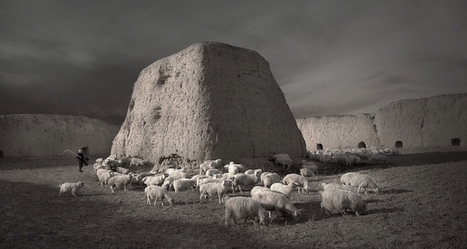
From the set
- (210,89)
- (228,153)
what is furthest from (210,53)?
(228,153)

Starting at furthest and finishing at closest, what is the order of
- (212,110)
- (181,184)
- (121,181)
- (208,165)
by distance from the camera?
(212,110), (208,165), (121,181), (181,184)

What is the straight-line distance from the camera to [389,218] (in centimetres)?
543

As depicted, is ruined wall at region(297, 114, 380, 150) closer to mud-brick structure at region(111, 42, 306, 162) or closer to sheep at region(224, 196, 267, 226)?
mud-brick structure at region(111, 42, 306, 162)

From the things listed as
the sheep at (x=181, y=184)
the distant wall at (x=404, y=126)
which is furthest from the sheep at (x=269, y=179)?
the distant wall at (x=404, y=126)

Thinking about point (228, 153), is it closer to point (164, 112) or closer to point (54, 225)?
point (164, 112)

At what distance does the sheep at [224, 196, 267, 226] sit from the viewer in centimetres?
540

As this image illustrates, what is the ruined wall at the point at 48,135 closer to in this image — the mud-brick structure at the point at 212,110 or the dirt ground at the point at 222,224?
the mud-brick structure at the point at 212,110

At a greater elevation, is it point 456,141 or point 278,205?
point 456,141

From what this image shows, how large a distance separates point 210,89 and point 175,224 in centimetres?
844

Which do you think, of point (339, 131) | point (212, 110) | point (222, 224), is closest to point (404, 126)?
point (339, 131)

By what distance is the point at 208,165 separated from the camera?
37.6 feet

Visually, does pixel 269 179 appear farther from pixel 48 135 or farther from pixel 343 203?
pixel 48 135

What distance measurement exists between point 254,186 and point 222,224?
430 centimetres

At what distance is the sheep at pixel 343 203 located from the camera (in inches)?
225
